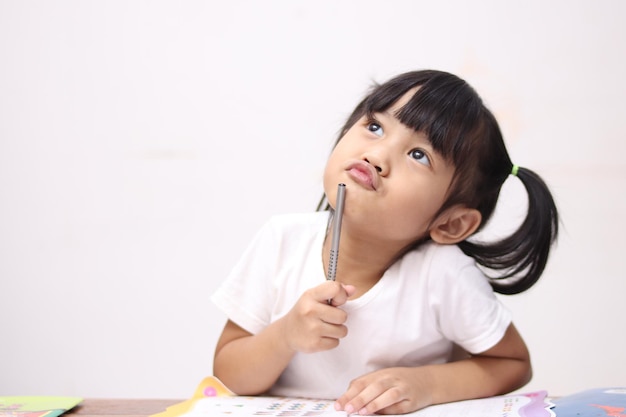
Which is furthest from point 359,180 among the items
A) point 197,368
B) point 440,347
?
point 197,368

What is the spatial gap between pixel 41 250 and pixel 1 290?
0.12m

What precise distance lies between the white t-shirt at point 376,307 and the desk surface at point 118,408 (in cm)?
12

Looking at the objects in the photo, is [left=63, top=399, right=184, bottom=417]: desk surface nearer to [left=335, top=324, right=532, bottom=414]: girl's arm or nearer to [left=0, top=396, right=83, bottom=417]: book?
[left=0, top=396, right=83, bottom=417]: book

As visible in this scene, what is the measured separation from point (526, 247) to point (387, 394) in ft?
1.08

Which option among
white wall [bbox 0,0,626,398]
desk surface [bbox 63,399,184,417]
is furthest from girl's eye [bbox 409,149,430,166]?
white wall [bbox 0,0,626,398]

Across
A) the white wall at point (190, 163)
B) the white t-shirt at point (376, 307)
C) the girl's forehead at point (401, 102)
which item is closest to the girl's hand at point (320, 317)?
the white t-shirt at point (376, 307)

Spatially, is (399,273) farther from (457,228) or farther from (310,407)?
(310,407)

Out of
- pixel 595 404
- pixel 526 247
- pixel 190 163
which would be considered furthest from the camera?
pixel 190 163

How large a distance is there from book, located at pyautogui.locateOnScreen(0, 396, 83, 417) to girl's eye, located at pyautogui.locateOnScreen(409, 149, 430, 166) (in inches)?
18.0

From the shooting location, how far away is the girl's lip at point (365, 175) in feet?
2.89

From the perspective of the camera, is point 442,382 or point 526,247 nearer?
point 442,382

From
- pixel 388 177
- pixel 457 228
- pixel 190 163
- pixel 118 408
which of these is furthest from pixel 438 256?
pixel 190 163

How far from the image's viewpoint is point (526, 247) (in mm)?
1064

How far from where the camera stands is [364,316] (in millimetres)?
979
